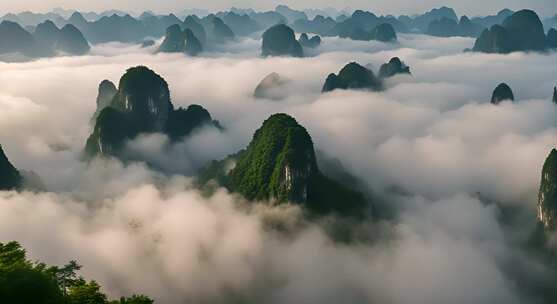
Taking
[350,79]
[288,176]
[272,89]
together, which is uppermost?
[350,79]

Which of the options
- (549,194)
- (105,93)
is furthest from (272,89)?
(549,194)

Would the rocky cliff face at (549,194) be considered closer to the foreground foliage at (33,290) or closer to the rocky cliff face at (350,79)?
the foreground foliage at (33,290)

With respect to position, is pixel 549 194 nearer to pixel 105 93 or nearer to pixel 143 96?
pixel 143 96

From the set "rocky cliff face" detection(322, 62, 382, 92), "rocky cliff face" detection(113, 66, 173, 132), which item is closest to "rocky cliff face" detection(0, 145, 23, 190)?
"rocky cliff face" detection(113, 66, 173, 132)

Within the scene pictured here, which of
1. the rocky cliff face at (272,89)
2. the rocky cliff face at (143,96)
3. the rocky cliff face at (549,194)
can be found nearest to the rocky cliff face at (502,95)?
the rocky cliff face at (272,89)

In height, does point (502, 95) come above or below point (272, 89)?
below
